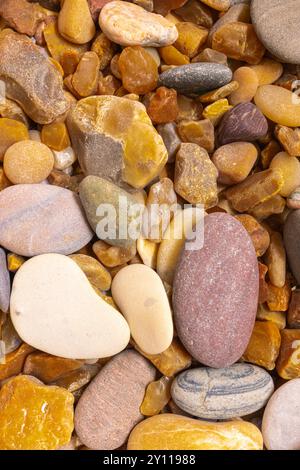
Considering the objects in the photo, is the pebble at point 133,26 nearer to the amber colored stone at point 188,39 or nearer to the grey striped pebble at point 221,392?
the amber colored stone at point 188,39

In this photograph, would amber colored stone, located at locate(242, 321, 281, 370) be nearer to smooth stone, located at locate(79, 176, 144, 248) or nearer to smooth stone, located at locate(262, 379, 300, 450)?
smooth stone, located at locate(262, 379, 300, 450)

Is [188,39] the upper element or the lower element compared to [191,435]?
upper

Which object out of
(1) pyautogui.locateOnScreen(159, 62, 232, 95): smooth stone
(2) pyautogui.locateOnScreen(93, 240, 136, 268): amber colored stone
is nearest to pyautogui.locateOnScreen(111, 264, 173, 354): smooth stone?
(2) pyautogui.locateOnScreen(93, 240, 136, 268): amber colored stone

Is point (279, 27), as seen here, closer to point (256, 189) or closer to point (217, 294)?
point (256, 189)

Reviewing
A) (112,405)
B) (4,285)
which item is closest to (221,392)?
(112,405)

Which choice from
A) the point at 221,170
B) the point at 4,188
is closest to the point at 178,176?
the point at 221,170

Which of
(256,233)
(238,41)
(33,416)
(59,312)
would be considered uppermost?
(238,41)

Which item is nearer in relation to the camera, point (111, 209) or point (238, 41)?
point (111, 209)

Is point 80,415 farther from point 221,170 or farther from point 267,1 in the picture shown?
point 267,1
